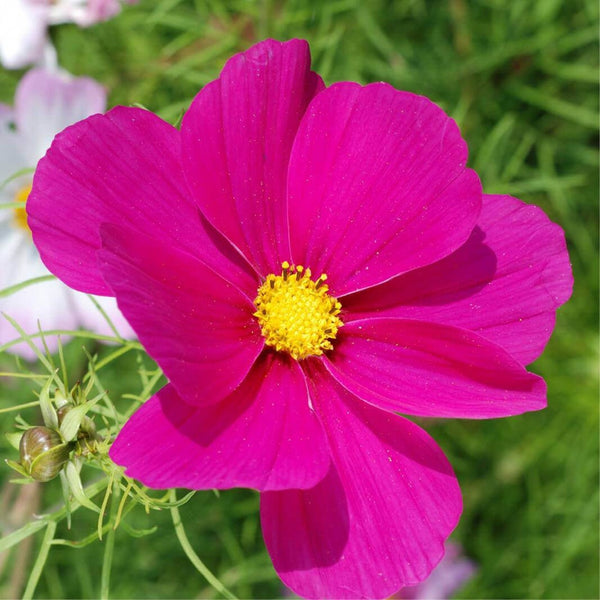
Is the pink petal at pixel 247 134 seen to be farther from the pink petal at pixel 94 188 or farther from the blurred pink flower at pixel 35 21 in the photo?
the blurred pink flower at pixel 35 21

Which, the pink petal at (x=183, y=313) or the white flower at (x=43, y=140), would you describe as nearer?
the pink petal at (x=183, y=313)

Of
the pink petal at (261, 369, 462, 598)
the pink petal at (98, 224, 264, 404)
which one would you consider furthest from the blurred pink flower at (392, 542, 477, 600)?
the pink petal at (98, 224, 264, 404)

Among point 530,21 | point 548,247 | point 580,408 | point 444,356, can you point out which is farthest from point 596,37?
point 444,356

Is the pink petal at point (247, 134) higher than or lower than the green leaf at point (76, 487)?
higher

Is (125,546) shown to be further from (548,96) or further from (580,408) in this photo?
(548,96)

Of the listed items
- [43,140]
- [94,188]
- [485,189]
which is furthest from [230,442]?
[485,189]

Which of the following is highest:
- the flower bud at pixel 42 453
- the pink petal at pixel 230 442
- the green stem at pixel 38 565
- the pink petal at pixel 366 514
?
the pink petal at pixel 230 442

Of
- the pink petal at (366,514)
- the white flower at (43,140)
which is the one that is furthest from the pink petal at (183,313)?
the white flower at (43,140)
